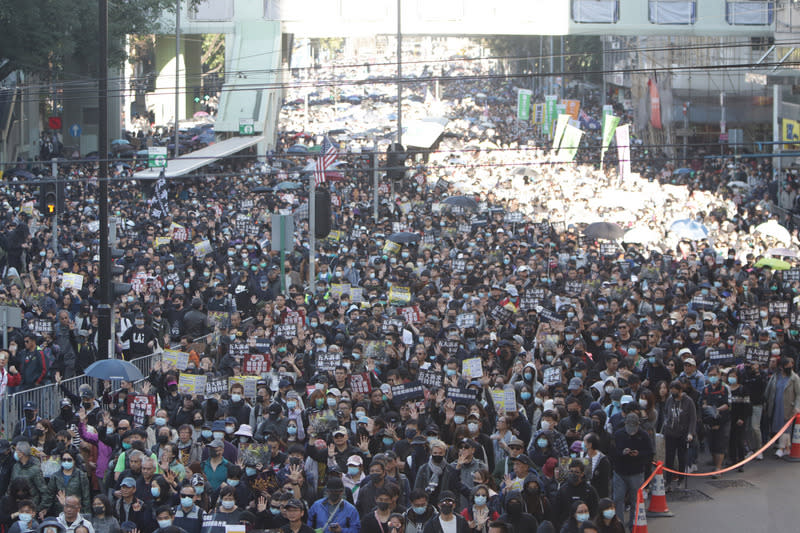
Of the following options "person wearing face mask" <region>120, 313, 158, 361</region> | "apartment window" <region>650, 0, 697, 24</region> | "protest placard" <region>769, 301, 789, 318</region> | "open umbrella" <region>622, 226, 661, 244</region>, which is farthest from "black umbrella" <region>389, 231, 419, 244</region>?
"apartment window" <region>650, 0, 697, 24</region>

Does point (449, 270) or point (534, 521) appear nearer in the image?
point (534, 521)

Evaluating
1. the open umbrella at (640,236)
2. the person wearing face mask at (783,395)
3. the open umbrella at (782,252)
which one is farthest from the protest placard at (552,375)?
the open umbrella at (640,236)

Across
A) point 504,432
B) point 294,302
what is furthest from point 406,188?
point 504,432

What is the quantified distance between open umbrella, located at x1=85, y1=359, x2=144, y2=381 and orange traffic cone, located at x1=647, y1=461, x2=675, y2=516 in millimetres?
6610

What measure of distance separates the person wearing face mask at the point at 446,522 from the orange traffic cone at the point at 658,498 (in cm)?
395

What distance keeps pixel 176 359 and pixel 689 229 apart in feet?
44.7

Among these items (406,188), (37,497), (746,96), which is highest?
(746,96)

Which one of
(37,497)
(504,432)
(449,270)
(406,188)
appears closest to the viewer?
(37,497)

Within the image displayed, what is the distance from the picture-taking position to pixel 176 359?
618 inches

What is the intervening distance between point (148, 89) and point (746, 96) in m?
29.2

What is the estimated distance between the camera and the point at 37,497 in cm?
1113

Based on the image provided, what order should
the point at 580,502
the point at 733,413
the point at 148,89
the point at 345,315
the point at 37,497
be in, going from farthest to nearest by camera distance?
the point at 148,89, the point at 345,315, the point at 733,413, the point at 37,497, the point at 580,502

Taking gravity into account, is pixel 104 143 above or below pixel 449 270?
above

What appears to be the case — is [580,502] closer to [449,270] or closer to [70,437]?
[70,437]
